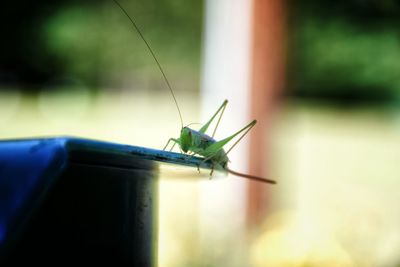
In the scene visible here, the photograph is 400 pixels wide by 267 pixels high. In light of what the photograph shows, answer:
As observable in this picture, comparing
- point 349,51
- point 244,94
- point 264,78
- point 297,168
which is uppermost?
point 349,51

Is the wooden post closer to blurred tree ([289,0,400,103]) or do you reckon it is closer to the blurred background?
the blurred background

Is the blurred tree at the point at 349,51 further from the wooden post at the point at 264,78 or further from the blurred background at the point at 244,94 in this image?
the wooden post at the point at 264,78

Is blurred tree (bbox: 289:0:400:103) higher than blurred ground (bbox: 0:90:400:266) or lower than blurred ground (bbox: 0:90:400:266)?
higher

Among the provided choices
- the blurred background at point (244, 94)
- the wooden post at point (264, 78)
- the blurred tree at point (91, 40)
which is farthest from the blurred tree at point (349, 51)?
the blurred tree at point (91, 40)

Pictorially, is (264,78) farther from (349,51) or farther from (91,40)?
(91,40)

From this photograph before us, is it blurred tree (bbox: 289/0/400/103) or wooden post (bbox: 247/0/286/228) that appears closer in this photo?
wooden post (bbox: 247/0/286/228)

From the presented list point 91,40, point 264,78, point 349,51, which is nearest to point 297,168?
point 264,78

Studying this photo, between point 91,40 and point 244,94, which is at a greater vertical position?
point 91,40

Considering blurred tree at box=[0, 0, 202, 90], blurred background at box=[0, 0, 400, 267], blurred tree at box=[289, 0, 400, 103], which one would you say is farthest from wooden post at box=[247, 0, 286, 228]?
blurred tree at box=[0, 0, 202, 90]
